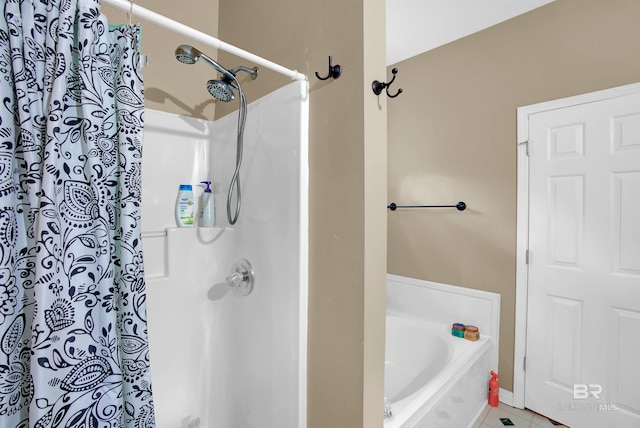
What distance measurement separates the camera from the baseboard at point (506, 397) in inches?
83.4

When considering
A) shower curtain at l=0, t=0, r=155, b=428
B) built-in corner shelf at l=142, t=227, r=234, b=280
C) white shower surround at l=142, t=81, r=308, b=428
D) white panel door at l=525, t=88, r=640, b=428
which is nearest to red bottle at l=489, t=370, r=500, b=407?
white panel door at l=525, t=88, r=640, b=428

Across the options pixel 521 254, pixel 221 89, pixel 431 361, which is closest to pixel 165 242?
pixel 221 89

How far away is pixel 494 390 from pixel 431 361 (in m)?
0.44

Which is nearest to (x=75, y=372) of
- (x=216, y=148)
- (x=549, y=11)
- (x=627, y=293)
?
(x=216, y=148)

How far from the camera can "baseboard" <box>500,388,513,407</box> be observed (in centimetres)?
212

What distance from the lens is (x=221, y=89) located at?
1197 mm

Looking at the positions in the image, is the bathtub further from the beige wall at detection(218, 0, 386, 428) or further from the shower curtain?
the shower curtain

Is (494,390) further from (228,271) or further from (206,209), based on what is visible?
(206,209)

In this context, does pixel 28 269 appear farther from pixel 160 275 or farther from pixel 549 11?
pixel 549 11

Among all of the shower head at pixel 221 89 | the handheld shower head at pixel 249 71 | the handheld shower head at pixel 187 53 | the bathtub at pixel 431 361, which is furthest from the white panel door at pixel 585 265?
the handheld shower head at pixel 187 53

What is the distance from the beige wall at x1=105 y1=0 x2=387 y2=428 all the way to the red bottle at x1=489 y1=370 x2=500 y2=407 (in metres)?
1.61

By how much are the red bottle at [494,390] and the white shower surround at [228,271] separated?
1720 millimetres

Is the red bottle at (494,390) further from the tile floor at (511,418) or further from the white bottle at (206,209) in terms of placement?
the white bottle at (206,209)

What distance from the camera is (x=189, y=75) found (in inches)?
60.1
